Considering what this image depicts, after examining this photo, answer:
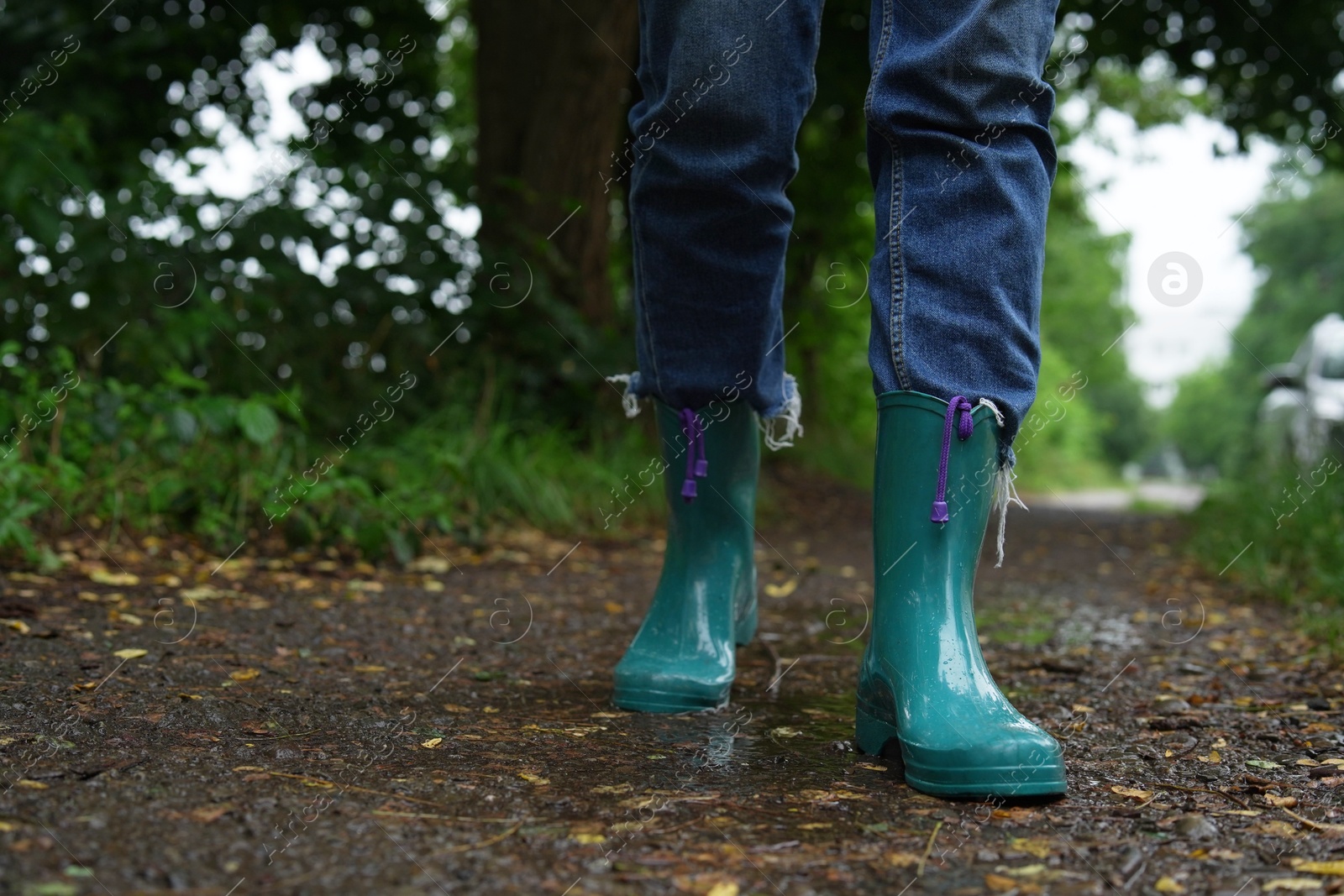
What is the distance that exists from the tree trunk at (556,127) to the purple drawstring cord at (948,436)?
3.37 meters

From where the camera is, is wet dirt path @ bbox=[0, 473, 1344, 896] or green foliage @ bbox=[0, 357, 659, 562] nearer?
wet dirt path @ bbox=[0, 473, 1344, 896]

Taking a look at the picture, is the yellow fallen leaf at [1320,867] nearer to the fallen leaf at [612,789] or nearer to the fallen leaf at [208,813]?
the fallen leaf at [612,789]

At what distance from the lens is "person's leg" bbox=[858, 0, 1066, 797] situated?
1.20 m

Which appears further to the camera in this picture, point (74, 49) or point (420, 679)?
point (74, 49)

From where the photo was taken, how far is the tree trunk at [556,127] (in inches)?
179

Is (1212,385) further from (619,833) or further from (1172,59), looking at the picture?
(619,833)

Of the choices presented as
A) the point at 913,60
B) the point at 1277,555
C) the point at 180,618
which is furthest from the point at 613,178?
the point at 913,60

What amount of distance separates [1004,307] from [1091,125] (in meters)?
13.0

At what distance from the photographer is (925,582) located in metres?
1.21

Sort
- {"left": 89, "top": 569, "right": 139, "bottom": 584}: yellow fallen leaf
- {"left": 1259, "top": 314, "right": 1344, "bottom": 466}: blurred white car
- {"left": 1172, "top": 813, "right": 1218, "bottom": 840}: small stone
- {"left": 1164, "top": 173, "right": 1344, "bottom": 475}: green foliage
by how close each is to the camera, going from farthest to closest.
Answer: {"left": 1164, "top": 173, "right": 1344, "bottom": 475}: green foliage, {"left": 1259, "top": 314, "right": 1344, "bottom": 466}: blurred white car, {"left": 89, "top": 569, "right": 139, "bottom": 584}: yellow fallen leaf, {"left": 1172, "top": 813, "right": 1218, "bottom": 840}: small stone

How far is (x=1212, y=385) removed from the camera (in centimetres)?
4378

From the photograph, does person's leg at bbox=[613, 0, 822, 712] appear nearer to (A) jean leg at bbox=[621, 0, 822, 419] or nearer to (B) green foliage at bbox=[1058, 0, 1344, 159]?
(A) jean leg at bbox=[621, 0, 822, 419]

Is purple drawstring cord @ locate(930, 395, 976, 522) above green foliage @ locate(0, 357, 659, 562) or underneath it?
above

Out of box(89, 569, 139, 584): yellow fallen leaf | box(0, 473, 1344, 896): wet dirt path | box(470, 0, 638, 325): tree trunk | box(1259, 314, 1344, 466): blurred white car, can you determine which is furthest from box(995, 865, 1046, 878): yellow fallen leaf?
box(1259, 314, 1344, 466): blurred white car
